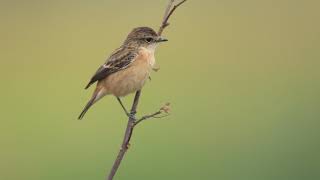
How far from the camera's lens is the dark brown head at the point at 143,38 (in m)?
6.91

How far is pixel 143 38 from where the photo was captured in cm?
703

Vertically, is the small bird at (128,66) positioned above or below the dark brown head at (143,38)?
below

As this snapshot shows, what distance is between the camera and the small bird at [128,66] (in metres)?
6.87

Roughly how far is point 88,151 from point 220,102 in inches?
97.4

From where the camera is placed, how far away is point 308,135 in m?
9.94

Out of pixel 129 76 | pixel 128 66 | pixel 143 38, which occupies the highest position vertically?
pixel 143 38

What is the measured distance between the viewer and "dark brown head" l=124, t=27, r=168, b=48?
6906 mm

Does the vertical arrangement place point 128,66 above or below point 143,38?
below

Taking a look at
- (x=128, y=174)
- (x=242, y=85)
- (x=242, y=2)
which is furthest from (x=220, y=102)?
(x=242, y=2)

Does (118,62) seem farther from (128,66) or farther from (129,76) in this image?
(129,76)

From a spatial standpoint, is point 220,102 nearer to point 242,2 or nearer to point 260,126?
point 260,126

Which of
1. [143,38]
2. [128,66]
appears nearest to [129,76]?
[128,66]

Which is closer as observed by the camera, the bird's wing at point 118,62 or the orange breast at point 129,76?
the orange breast at point 129,76

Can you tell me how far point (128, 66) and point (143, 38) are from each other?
31 cm
